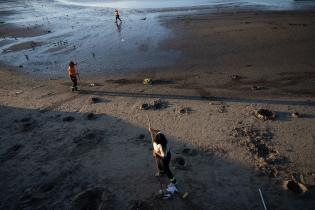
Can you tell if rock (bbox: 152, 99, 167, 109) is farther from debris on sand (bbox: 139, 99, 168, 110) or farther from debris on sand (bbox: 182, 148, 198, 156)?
Result: debris on sand (bbox: 182, 148, 198, 156)

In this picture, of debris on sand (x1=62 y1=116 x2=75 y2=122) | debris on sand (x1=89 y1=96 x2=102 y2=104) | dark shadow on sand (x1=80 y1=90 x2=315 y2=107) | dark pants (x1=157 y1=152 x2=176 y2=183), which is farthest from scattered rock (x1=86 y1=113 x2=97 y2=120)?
dark pants (x1=157 y1=152 x2=176 y2=183)

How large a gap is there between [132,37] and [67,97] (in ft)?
38.8

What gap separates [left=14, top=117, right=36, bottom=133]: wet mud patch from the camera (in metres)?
12.0

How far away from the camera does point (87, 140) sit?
1088 centimetres

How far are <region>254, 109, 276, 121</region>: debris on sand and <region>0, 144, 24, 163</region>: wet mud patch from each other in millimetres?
9100

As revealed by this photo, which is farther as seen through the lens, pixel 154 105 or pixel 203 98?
pixel 203 98

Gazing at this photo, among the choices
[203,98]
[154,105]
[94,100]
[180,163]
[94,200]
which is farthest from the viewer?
[94,100]

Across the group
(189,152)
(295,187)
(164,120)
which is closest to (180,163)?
(189,152)

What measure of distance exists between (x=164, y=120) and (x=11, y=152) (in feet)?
19.1

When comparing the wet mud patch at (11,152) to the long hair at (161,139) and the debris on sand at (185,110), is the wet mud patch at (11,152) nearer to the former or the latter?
the long hair at (161,139)

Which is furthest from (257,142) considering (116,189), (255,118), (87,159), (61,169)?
(61,169)

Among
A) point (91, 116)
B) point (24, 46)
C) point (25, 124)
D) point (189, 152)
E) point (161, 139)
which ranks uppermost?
point (24, 46)

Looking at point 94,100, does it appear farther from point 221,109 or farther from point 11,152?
point 221,109

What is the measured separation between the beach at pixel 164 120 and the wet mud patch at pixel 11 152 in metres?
0.05
